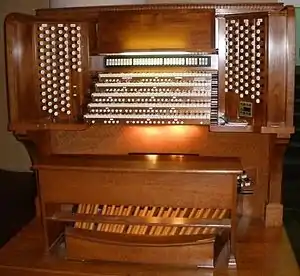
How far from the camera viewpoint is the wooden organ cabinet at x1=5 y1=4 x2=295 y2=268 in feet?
8.04

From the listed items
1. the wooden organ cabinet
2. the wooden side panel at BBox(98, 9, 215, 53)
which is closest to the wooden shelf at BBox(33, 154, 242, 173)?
the wooden organ cabinet

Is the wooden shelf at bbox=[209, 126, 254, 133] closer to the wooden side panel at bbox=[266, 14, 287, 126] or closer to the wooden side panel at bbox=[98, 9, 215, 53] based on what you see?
the wooden side panel at bbox=[266, 14, 287, 126]

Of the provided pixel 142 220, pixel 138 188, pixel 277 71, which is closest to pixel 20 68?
pixel 138 188

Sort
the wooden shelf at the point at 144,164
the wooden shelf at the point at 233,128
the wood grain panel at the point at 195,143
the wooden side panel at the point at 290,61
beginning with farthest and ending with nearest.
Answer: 1. the wood grain panel at the point at 195,143
2. the wooden shelf at the point at 233,128
3. the wooden side panel at the point at 290,61
4. the wooden shelf at the point at 144,164

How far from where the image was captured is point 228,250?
8.45ft

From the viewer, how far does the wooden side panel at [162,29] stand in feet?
8.93

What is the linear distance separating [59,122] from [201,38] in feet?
2.91

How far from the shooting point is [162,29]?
274 cm

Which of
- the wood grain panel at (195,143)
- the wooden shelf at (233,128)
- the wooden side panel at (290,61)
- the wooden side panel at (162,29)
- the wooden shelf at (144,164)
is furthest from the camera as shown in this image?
the wood grain panel at (195,143)

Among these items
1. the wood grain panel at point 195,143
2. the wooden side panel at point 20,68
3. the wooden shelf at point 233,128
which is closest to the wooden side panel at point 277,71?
the wooden shelf at point 233,128

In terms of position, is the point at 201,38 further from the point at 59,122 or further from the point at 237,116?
the point at 59,122

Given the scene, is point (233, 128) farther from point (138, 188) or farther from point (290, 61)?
point (138, 188)

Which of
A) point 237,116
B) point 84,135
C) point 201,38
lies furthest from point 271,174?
point 84,135

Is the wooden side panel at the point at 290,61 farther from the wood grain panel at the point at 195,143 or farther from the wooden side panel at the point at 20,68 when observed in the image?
the wooden side panel at the point at 20,68
